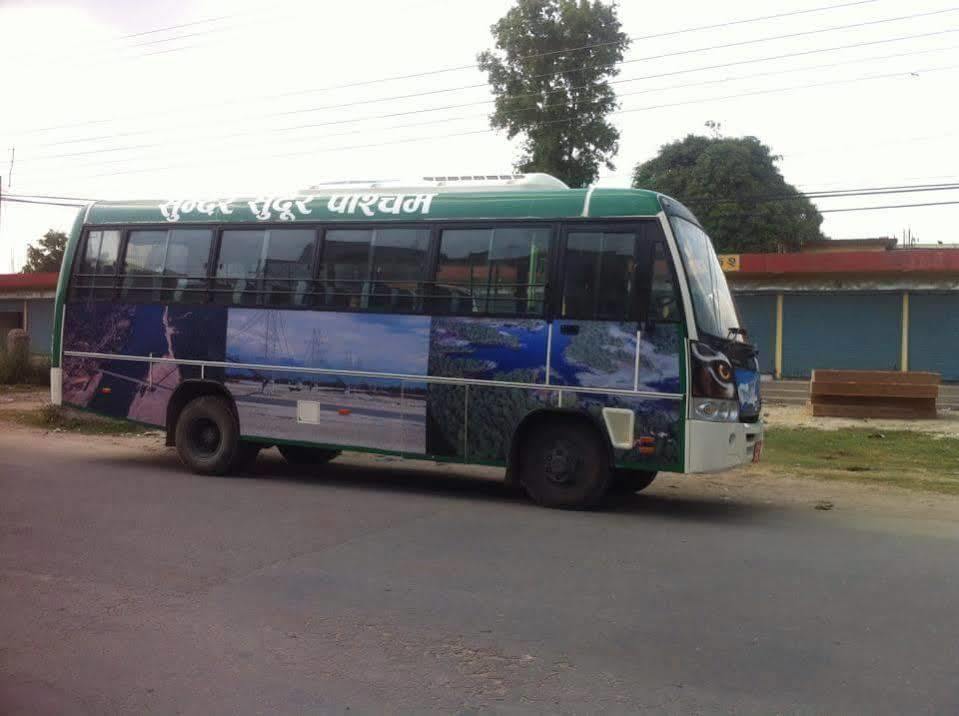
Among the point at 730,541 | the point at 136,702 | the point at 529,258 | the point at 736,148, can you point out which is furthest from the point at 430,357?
the point at 736,148

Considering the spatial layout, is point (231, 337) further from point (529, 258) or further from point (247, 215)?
point (529, 258)

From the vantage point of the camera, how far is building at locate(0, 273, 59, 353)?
43438 mm

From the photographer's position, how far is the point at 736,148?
46.1 meters

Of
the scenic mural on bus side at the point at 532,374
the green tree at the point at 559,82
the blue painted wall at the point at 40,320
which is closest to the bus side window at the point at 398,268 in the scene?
the scenic mural on bus side at the point at 532,374

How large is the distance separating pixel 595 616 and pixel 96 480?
6.97 meters

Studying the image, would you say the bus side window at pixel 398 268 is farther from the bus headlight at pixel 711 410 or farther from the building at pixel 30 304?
the building at pixel 30 304

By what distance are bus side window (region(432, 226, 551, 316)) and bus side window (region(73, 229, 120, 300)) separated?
4.54 metres

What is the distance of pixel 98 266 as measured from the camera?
12.2 metres

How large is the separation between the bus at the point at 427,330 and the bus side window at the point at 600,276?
20 millimetres

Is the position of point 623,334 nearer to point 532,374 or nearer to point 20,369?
point 532,374

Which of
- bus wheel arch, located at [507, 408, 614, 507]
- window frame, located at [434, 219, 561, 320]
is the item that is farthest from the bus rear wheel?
bus wheel arch, located at [507, 408, 614, 507]

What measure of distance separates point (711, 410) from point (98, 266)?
782cm

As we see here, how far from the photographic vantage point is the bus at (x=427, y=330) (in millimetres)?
9188

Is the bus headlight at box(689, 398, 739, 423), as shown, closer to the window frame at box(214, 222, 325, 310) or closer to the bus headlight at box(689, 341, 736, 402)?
the bus headlight at box(689, 341, 736, 402)
